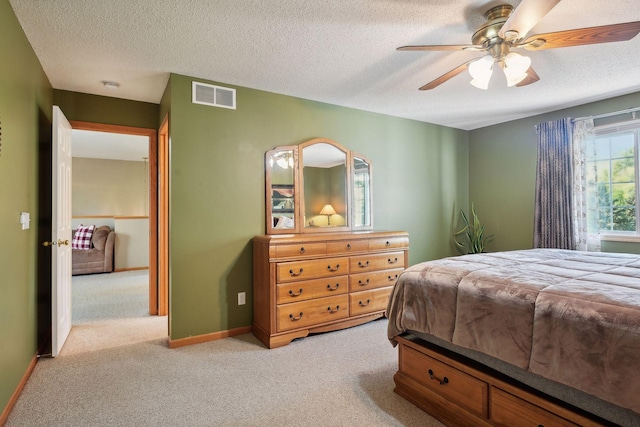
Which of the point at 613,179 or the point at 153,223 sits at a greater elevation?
the point at 613,179

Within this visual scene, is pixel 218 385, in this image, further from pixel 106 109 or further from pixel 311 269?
pixel 106 109

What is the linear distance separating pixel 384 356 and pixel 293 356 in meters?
0.72

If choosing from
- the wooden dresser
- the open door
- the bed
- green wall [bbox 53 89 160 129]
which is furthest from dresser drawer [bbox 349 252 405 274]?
green wall [bbox 53 89 160 129]

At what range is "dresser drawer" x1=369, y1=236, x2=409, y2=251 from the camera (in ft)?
11.1

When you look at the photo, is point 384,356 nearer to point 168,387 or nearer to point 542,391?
point 542,391

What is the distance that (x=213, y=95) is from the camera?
3061 millimetres

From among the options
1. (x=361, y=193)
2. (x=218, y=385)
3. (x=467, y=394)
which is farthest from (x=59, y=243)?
(x=467, y=394)

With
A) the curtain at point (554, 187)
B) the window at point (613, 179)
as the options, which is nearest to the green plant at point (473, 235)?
the curtain at point (554, 187)

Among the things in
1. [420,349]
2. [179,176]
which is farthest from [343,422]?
[179,176]

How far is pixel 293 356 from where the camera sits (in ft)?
8.63

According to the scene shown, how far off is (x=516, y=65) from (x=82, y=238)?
284 inches

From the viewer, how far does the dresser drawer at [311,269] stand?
2.85m

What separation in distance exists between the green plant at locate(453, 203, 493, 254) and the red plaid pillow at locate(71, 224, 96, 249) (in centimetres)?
651

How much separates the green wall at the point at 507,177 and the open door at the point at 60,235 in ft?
16.3
